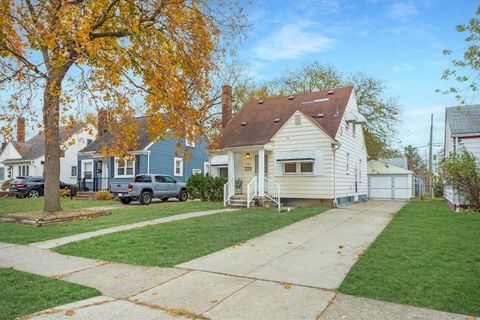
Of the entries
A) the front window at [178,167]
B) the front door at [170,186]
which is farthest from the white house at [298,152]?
the front window at [178,167]

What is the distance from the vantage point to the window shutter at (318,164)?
55.0 feet

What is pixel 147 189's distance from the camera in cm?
2008

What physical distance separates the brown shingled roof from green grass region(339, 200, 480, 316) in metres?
8.98

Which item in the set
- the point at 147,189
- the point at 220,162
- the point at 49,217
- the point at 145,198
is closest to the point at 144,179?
the point at 147,189

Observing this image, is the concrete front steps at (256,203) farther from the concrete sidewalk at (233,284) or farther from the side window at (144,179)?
the concrete sidewalk at (233,284)

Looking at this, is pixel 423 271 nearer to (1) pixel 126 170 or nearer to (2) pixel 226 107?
(2) pixel 226 107

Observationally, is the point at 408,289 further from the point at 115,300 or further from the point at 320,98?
the point at 320,98

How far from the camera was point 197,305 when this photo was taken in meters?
4.31

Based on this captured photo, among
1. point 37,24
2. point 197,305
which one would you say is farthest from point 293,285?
point 37,24

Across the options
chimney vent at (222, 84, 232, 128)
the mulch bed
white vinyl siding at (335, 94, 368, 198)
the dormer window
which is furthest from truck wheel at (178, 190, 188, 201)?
white vinyl siding at (335, 94, 368, 198)

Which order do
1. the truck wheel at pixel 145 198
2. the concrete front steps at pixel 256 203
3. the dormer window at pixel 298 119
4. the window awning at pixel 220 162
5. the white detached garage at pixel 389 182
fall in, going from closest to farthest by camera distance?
the concrete front steps at pixel 256 203 → the dormer window at pixel 298 119 → the truck wheel at pixel 145 198 → the window awning at pixel 220 162 → the white detached garage at pixel 389 182

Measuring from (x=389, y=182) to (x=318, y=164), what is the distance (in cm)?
1553

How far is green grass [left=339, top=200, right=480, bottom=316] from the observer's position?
443 cm

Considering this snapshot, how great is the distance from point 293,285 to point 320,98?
649 inches
